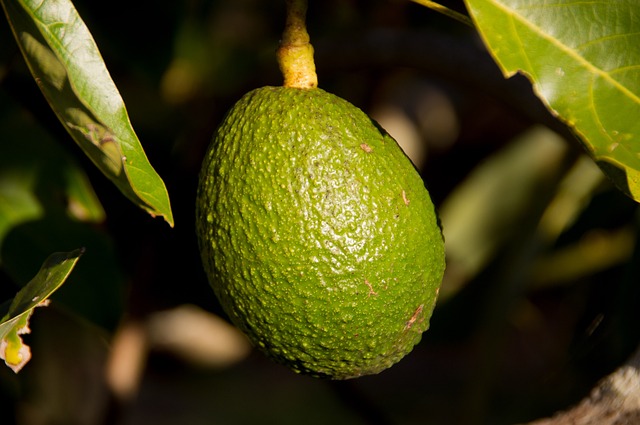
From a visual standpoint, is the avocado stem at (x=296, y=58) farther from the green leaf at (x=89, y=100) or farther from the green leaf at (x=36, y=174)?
the green leaf at (x=36, y=174)

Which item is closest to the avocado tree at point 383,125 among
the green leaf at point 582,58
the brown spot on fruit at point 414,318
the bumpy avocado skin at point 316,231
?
the green leaf at point 582,58

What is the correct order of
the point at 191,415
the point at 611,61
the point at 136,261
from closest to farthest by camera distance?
the point at 611,61 → the point at 136,261 → the point at 191,415

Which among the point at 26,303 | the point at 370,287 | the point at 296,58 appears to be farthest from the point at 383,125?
the point at 26,303

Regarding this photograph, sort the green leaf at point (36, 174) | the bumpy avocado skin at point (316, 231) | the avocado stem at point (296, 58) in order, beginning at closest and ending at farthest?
1. the bumpy avocado skin at point (316, 231)
2. the avocado stem at point (296, 58)
3. the green leaf at point (36, 174)

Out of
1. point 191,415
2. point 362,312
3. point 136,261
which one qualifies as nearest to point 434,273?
point 362,312

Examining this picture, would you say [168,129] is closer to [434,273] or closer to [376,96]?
[376,96]

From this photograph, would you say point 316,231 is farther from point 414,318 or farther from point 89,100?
point 89,100

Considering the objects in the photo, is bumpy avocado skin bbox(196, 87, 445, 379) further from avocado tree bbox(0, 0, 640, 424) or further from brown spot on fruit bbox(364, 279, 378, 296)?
avocado tree bbox(0, 0, 640, 424)
